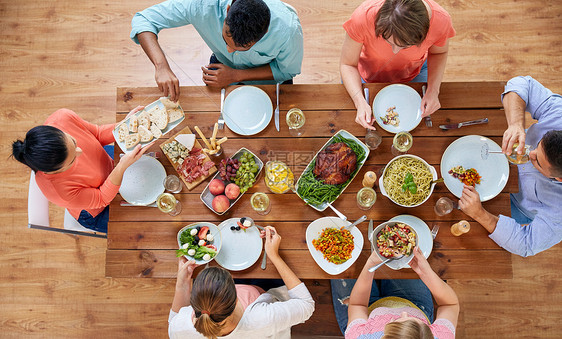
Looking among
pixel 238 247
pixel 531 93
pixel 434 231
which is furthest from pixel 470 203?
pixel 238 247

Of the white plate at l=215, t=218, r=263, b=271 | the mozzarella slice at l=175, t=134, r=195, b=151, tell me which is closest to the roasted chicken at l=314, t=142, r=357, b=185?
the white plate at l=215, t=218, r=263, b=271

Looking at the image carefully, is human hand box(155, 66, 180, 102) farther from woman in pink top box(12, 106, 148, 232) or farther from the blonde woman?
the blonde woman

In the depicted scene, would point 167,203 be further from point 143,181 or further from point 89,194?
point 89,194

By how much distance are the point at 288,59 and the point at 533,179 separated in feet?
5.12

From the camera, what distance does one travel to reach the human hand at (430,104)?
6.29 feet

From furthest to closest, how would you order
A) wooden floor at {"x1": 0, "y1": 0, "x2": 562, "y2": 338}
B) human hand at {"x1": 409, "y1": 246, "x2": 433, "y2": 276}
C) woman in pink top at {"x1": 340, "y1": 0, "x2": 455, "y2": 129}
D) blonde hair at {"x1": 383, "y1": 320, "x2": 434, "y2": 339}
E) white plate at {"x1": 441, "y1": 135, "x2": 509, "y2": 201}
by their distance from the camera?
wooden floor at {"x1": 0, "y1": 0, "x2": 562, "y2": 338} → white plate at {"x1": 441, "y1": 135, "x2": 509, "y2": 201} → human hand at {"x1": 409, "y1": 246, "x2": 433, "y2": 276} → woman in pink top at {"x1": 340, "y1": 0, "x2": 455, "y2": 129} → blonde hair at {"x1": 383, "y1": 320, "x2": 434, "y2": 339}

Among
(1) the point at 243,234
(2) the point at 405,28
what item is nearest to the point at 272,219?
(1) the point at 243,234

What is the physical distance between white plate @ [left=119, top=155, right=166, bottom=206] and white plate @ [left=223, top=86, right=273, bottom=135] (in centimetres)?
47

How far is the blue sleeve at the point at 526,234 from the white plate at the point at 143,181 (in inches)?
70.2

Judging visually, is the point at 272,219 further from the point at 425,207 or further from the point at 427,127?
the point at 427,127

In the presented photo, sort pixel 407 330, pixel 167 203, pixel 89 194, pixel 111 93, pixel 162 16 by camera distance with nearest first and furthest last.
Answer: pixel 407 330 < pixel 167 203 < pixel 89 194 < pixel 162 16 < pixel 111 93

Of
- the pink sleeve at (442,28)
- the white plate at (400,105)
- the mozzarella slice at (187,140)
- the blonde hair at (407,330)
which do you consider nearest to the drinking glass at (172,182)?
the mozzarella slice at (187,140)

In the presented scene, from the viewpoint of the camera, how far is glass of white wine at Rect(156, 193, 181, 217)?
188cm

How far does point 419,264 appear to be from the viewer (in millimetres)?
1777
